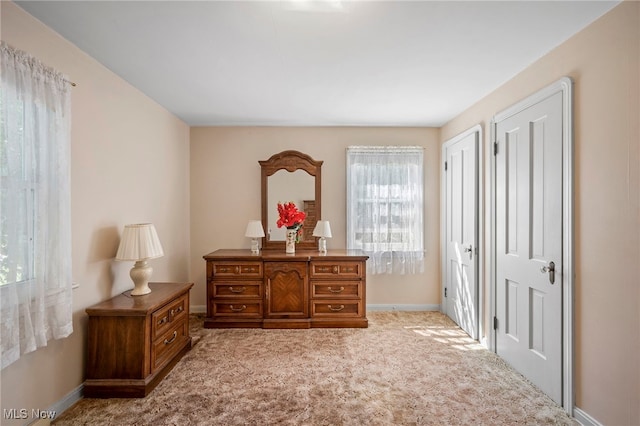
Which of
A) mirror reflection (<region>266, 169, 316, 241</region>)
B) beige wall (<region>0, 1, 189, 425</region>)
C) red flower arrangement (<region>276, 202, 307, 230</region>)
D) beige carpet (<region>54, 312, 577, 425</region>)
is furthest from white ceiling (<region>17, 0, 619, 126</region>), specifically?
beige carpet (<region>54, 312, 577, 425</region>)

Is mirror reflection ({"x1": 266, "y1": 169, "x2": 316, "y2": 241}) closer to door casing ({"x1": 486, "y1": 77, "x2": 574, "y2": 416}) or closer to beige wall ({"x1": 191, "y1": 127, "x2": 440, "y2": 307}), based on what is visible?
beige wall ({"x1": 191, "y1": 127, "x2": 440, "y2": 307})

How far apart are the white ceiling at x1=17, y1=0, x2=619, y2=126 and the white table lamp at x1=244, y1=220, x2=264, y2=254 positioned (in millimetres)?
1430

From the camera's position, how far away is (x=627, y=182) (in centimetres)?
174

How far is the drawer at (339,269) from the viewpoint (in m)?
3.70

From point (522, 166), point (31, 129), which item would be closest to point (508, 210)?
point (522, 166)

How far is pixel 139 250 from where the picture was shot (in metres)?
2.59

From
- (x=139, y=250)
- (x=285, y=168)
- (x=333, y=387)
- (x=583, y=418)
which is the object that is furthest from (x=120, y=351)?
(x=583, y=418)

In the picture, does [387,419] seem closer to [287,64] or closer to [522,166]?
[522,166]

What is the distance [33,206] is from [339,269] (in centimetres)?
273

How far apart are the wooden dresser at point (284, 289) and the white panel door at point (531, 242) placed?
4.76ft

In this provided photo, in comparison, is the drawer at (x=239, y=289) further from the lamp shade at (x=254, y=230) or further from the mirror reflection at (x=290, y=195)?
the mirror reflection at (x=290, y=195)

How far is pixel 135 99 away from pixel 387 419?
11.1 ft

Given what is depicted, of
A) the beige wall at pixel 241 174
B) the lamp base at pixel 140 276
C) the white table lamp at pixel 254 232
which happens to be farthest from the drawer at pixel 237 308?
the lamp base at pixel 140 276

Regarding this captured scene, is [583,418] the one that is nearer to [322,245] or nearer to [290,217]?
[322,245]
